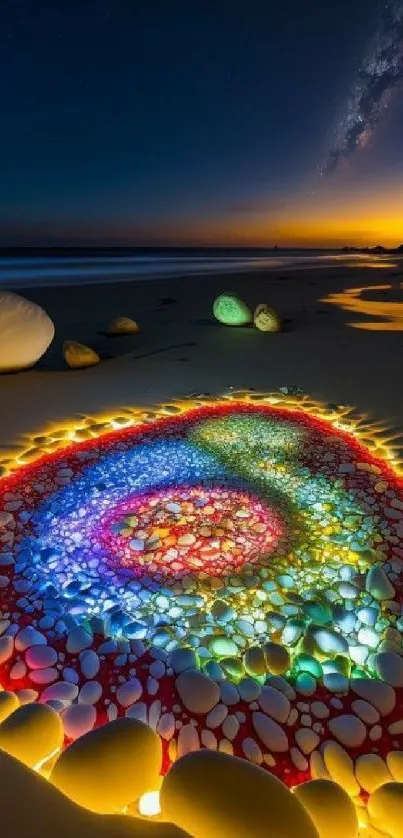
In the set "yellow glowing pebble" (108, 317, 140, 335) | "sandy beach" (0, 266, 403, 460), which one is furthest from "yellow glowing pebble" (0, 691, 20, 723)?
"yellow glowing pebble" (108, 317, 140, 335)

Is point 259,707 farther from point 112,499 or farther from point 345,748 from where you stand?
point 112,499

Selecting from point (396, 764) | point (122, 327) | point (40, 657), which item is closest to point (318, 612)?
point (396, 764)

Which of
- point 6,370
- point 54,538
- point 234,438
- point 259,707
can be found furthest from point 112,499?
point 6,370

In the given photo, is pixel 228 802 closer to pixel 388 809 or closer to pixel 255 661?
pixel 388 809

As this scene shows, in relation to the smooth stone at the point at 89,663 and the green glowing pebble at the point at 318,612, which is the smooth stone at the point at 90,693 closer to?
the smooth stone at the point at 89,663

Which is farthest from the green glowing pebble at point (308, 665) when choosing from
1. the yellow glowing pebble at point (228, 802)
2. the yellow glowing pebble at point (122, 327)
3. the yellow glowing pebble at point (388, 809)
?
the yellow glowing pebble at point (122, 327)

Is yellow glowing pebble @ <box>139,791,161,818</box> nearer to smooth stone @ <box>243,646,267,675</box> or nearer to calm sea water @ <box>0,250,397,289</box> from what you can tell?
smooth stone @ <box>243,646,267,675</box>
